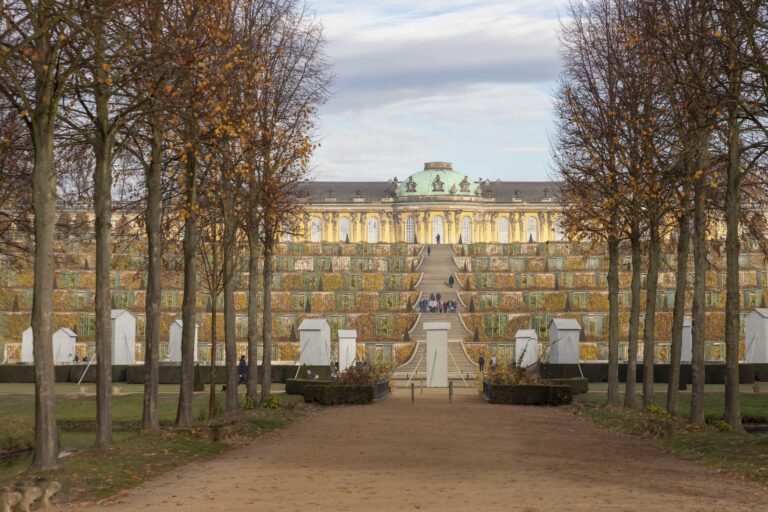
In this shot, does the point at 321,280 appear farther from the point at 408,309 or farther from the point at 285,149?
the point at 285,149

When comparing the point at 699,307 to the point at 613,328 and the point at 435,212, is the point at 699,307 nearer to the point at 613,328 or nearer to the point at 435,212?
the point at 613,328

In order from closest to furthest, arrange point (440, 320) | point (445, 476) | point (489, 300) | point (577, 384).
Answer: point (445, 476), point (577, 384), point (440, 320), point (489, 300)

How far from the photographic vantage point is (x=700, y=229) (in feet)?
95.2

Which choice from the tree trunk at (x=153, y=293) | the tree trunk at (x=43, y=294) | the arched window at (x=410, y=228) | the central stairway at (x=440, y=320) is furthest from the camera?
the arched window at (x=410, y=228)

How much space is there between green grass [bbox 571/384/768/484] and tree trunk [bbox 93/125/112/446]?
Answer: 1147cm

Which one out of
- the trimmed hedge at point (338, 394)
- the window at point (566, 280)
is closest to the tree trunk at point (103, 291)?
the trimmed hedge at point (338, 394)

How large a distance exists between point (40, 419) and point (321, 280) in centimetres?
6777

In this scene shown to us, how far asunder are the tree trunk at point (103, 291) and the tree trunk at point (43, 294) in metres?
3.03

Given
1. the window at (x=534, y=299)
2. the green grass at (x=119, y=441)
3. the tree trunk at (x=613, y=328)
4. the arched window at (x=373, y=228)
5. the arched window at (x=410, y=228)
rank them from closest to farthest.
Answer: the green grass at (x=119, y=441)
the tree trunk at (x=613, y=328)
the window at (x=534, y=299)
the arched window at (x=410, y=228)
the arched window at (x=373, y=228)

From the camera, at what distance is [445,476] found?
63.9 ft

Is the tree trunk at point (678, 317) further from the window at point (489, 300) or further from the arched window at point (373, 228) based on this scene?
the arched window at point (373, 228)

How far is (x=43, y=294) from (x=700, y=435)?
48.0 ft

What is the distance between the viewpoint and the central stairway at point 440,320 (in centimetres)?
6900

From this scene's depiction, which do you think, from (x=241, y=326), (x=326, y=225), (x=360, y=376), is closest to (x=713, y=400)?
(x=360, y=376)
